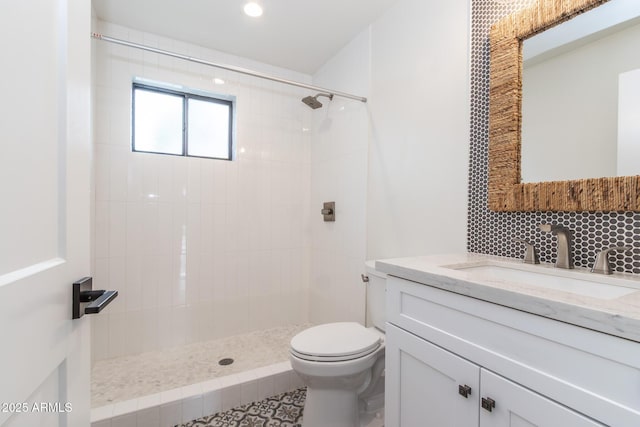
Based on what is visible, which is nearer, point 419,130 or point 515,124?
point 515,124

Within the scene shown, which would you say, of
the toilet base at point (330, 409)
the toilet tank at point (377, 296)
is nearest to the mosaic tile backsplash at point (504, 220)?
the toilet tank at point (377, 296)

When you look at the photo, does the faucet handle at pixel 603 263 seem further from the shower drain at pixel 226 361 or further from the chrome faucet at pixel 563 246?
the shower drain at pixel 226 361

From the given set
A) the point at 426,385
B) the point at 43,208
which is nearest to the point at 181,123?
the point at 43,208

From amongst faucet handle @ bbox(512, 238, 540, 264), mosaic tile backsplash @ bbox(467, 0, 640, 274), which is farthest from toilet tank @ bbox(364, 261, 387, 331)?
faucet handle @ bbox(512, 238, 540, 264)

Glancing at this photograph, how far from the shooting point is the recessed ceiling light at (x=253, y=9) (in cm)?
177

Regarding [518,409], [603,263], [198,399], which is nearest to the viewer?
[518,409]

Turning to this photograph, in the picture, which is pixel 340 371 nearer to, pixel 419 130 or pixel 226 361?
pixel 226 361

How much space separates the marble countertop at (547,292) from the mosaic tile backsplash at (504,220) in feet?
0.22

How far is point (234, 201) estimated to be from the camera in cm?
240

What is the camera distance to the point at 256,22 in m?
1.94

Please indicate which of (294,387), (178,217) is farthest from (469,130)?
(178,217)

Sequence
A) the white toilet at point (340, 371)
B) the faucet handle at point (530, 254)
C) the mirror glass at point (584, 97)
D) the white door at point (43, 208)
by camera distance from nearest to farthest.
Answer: the white door at point (43, 208)
the mirror glass at point (584, 97)
the faucet handle at point (530, 254)
the white toilet at point (340, 371)

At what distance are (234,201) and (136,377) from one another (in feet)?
4.41

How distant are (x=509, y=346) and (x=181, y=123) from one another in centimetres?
249
